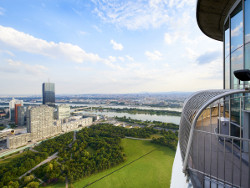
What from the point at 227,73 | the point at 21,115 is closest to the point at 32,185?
the point at 227,73

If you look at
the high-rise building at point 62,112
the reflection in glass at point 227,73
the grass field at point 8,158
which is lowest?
the grass field at point 8,158

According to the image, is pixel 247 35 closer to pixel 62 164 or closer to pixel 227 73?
pixel 227 73

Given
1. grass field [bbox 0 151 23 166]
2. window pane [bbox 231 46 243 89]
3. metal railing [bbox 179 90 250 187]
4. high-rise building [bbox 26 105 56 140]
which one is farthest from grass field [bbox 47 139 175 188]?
high-rise building [bbox 26 105 56 140]

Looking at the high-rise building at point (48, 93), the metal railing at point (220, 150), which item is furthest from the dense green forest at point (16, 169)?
the high-rise building at point (48, 93)

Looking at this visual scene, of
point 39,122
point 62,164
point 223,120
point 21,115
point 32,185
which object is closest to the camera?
point 223,120

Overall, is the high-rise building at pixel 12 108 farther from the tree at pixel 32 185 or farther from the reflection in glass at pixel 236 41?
the reflection in glass at pixel 236 41

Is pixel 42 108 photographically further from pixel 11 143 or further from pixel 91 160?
pixel 91 160

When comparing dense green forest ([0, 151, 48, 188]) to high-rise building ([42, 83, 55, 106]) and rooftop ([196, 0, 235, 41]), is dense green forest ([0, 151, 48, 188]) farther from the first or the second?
high-rise building ([42, 83, 55, 106])
